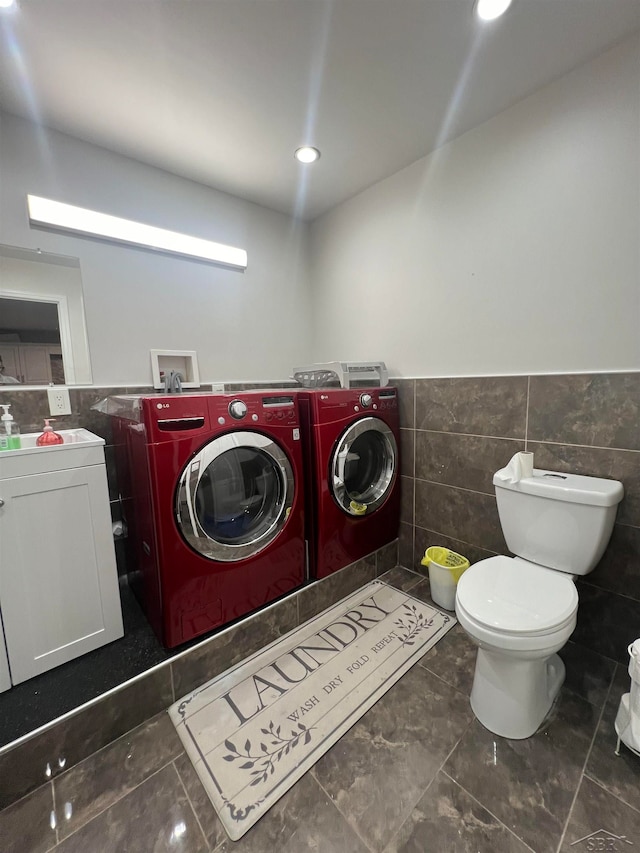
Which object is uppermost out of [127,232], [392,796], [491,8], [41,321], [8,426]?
[491,8]

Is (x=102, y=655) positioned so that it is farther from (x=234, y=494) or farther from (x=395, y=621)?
(x=395, y=621)

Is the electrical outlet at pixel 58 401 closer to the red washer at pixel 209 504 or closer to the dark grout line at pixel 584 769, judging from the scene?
the red washer at pixel 209 504

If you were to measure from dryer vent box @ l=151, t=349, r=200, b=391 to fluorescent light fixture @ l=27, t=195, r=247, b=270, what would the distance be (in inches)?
22.5

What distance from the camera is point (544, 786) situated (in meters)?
1.07

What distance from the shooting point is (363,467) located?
6.89ft

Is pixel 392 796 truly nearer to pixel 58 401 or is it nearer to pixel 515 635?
pixel 515 635

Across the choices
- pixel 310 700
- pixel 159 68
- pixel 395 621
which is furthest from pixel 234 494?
pixel 159 68

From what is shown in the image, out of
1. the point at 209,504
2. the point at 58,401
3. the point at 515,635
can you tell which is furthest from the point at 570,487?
the point at 58,401

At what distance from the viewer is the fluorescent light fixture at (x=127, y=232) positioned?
163 cm

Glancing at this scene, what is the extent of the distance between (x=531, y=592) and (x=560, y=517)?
0.33 metres

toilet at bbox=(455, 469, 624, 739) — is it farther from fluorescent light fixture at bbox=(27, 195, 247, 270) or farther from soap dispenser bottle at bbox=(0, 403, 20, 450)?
fluorescent light fixture at bbox=(27, 195, 247, 270)

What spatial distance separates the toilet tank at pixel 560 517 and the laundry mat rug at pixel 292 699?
64 cm

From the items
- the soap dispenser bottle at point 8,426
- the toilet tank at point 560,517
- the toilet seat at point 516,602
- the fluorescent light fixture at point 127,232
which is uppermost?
the fluorescent light fixture at point 127,232

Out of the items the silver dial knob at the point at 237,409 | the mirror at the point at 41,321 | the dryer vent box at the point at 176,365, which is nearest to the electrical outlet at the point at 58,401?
the mirror at the point at 41,321
